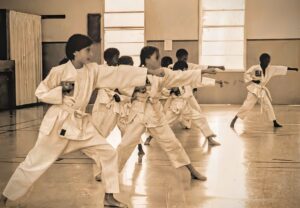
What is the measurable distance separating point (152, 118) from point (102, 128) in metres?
1.03

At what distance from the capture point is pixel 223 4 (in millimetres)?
12688

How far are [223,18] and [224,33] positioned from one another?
393 mm

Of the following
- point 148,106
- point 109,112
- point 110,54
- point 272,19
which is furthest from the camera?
point 272,19

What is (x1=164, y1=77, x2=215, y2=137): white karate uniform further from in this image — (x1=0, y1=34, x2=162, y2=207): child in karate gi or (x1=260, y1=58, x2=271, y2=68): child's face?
(x1=0, y1=34, x2=162, y2=207): child in karate gi

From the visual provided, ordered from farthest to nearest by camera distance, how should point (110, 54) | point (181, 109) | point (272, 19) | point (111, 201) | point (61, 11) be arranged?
1. point (61, 11)
2. point (272, 19)
3. point (181, 109)
4. point (110, 54)
5. point (111, 201)

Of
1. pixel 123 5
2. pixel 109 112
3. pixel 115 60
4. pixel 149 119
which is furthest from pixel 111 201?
pixel 123 5

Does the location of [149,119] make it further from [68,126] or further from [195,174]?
[68,126]

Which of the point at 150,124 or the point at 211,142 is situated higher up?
the point at 150,124

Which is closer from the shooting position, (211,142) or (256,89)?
(211,142)

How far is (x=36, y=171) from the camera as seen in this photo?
3350mm

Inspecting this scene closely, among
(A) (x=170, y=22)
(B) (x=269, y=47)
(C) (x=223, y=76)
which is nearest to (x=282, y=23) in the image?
(B) (x=269, y=47)

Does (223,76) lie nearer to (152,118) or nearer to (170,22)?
(170,22)

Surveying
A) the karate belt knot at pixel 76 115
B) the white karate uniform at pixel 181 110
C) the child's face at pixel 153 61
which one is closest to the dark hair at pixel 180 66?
the white karate uniform at pixel 181 110

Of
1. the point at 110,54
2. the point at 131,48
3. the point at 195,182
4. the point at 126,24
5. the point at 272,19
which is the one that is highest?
the point at 272,19
